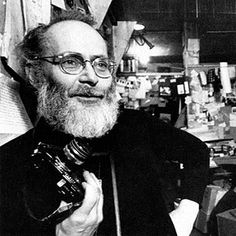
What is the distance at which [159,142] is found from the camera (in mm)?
1139

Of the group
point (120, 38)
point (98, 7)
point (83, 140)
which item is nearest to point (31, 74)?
point (83, 140)

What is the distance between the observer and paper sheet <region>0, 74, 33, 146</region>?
837mm

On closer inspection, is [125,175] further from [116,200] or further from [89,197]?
[89,197]

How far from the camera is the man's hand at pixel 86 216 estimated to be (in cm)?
68

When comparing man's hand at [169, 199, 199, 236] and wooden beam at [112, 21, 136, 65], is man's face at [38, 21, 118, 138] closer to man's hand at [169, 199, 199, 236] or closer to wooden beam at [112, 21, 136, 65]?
man's hand at [169, 199, 199, 236]

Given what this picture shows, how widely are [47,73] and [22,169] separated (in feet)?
1.11

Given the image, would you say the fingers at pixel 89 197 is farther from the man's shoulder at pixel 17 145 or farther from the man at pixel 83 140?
the man's shoulder at pixel 17 145

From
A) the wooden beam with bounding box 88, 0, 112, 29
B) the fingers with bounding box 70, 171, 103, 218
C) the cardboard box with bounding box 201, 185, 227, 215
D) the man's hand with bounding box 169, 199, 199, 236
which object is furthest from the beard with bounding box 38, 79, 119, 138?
the cardboard box with bounding box 201, 185, 227, 215

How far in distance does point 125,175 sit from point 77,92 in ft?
1.03

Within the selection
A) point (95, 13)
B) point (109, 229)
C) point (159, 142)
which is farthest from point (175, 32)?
point (109, 229)

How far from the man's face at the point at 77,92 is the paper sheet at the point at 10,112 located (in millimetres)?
73

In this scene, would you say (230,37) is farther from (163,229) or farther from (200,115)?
(163,229)

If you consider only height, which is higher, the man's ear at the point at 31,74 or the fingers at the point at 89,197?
the man's ear at the point at 31,74

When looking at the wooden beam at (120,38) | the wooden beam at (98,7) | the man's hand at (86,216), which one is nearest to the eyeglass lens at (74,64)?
the man's hand at (86,216)
